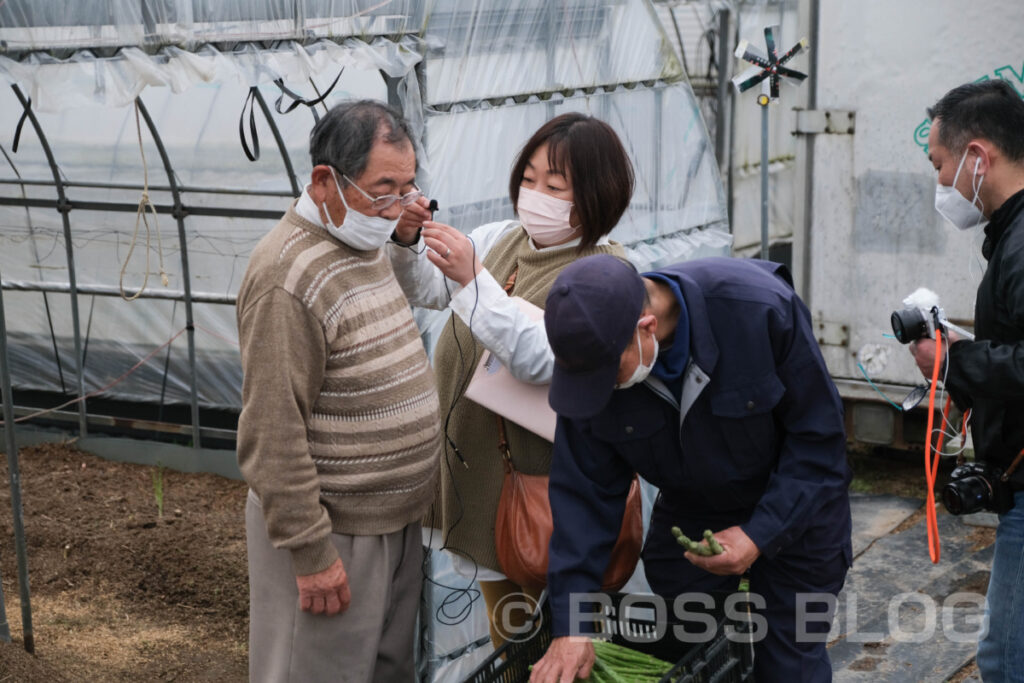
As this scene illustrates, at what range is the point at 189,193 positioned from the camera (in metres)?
7.35

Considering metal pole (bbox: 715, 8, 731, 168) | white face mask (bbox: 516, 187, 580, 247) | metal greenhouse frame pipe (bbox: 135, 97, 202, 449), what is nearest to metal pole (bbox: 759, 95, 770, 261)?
metal pole (bbox: 715, 8, 731, 168)

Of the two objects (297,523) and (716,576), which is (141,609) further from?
(716,576)

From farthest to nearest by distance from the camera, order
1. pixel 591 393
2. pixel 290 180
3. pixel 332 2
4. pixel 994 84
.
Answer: pixel 290 180 < pixel 332 2 < pixel 994 84 < pixel 591 393

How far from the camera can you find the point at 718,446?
263 cm

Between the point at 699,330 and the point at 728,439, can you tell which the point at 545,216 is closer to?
the point at 699,330

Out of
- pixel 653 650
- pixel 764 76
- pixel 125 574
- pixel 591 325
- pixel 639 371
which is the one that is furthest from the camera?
pixel 764 76

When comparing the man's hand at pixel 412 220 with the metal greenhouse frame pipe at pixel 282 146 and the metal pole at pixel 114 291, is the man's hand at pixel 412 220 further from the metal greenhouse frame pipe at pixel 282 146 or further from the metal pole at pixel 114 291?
the metal pole at pixel 114 291

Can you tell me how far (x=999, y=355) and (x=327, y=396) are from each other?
1.66 metres

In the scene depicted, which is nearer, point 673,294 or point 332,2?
point 673,294

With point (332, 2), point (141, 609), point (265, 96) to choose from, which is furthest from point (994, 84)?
point (265, 96)

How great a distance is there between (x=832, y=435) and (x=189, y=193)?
5.62 meters

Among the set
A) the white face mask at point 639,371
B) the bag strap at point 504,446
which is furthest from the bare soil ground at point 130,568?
the white face mask at point 639,371
